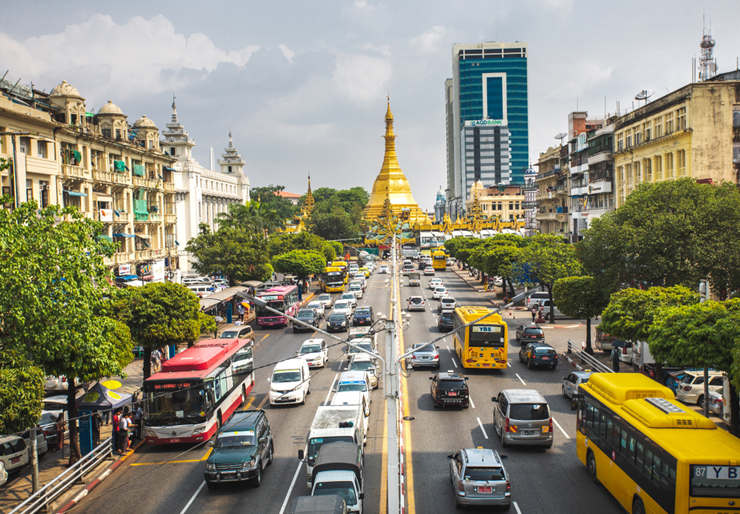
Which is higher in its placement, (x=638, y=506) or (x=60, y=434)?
(x=638, y=506)

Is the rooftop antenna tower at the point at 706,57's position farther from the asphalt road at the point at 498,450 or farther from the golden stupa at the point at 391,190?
the golden stupa at the point at 391,190

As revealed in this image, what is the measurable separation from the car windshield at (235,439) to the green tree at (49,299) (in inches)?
159

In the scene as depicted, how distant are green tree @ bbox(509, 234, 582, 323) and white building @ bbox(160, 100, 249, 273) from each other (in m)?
42.9

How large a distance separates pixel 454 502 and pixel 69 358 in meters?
12.2

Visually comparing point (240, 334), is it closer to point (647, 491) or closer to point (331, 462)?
point (331, 462)

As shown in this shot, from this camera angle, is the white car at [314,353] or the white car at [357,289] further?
the white car at [357,289]

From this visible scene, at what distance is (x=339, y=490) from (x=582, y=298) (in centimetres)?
2396

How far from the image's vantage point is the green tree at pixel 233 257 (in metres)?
55.7

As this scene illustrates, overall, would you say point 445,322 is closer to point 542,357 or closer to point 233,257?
point 542,357

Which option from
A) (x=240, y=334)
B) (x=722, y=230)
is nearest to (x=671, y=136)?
(x=722, y=230)

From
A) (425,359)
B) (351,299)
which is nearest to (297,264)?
(351,299)

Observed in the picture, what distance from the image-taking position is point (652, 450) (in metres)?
14.6

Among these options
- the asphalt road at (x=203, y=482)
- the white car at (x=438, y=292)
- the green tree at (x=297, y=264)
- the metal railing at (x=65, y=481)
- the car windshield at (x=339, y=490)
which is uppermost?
the green tree at (x=297, y=264)

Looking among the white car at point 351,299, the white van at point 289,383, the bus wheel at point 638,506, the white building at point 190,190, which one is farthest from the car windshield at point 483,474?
the white building at point 190,190
